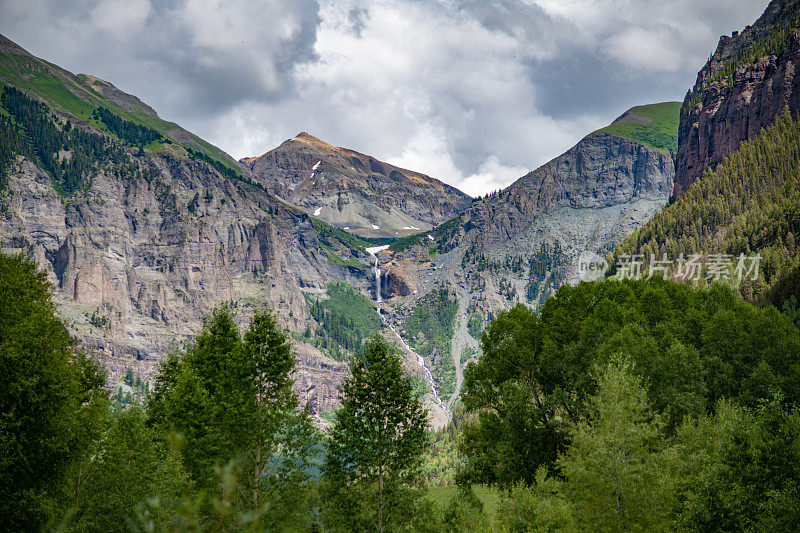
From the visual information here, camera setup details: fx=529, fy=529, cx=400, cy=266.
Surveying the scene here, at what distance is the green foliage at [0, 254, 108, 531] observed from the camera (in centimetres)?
2691

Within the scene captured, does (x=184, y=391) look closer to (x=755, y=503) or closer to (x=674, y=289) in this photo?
(x=755, y=503)

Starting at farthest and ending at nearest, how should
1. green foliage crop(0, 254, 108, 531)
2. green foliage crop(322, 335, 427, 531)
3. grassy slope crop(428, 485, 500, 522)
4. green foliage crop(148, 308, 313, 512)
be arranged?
grassy slope crop(428, 485, 500, 522), green foliage crop(322, 335, 427, 531), green foliage crop(148, 308, 313, 512), green foliage crop(0, 254, 108, 531)

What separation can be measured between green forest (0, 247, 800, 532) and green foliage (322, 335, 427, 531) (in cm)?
13

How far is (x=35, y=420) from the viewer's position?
29.0 m

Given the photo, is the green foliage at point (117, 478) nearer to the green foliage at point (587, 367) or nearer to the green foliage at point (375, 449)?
the green foliage at point (375, 449)

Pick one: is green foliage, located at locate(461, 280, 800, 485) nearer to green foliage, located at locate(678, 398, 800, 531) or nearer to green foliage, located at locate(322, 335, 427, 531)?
green foliage, located at locate(322, 335, 427, 531)

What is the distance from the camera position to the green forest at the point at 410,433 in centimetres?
2650

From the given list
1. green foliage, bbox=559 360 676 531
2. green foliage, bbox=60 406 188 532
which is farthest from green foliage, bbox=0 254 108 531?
green foliage, bbox=559 360 676 531

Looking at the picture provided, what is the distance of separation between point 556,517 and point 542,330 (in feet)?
97.6

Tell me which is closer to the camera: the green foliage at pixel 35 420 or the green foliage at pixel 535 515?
the green foliage at pixel 535 515

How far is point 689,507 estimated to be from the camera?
26031mm

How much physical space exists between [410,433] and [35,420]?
74.1 feet

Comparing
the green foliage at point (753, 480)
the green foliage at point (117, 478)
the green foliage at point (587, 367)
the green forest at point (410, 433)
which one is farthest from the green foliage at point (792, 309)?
the green foliage at point (117, 478)

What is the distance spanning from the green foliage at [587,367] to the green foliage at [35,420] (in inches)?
1212
